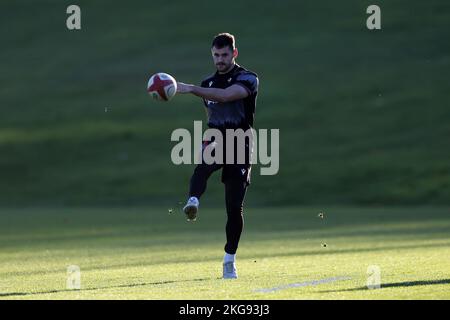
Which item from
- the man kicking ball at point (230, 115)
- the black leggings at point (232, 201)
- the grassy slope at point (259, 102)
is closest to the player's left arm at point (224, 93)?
the man kicking ball at point (230, 115)

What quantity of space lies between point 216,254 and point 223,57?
5.51 m

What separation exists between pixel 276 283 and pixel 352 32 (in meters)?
51.0

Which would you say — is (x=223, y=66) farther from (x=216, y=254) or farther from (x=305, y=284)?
(x=216, y=254)

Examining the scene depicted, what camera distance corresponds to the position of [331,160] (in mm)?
43250

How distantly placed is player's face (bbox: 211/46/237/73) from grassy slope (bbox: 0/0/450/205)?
90.7ft

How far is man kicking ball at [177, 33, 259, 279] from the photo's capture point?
11234 mm

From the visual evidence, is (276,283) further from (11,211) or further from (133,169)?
(133,169)

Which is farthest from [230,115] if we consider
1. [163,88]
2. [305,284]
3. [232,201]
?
[305,284]

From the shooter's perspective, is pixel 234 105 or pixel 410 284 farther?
pixel 234 105

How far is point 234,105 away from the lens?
11453 mm

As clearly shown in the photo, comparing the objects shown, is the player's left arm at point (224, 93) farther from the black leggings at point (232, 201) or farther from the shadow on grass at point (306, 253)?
the shadow on grass at point (306, 253)

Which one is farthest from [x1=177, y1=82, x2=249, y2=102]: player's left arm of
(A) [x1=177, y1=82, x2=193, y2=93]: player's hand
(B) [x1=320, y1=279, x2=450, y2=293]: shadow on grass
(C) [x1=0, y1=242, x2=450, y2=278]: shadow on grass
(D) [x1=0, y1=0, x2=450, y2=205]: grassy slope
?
(D) [x1=0, y1=0, x2=450, y2=205]: grassy slope
